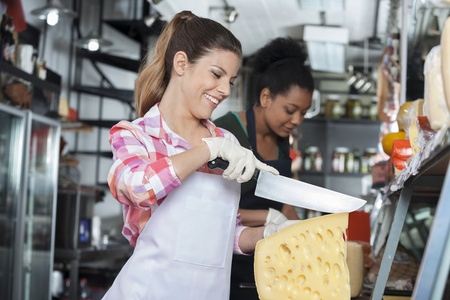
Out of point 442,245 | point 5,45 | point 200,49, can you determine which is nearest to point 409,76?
point 200,49

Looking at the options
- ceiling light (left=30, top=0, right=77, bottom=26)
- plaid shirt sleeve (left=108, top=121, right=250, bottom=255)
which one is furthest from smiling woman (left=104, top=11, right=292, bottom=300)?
ceiling light (left=30, top=0, right=77, bottom=26)

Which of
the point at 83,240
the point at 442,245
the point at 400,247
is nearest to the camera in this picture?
the point at 442,245

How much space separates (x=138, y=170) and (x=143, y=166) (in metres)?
0.02

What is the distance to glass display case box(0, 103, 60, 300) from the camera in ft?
13.0

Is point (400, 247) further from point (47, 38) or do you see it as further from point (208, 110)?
point (47, 38)

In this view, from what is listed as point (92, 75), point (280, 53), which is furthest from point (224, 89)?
point (92, 75)

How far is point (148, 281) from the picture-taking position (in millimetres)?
1544

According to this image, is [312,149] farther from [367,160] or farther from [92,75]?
[92,75]

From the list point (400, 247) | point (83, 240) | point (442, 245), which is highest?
point (442, 245)

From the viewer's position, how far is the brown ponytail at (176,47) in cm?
170

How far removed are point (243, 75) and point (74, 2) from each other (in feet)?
8.46

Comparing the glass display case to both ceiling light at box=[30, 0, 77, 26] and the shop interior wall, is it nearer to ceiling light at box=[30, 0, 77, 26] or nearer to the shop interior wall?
ceiling light at box=[30, 0, 77, 26]

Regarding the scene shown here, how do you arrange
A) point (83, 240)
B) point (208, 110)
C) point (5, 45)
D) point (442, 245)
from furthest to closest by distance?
point (83, 240) → point (5, 45) → point (208, 110) → point (442, 245)

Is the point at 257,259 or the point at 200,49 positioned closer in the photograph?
the point at 257,259
